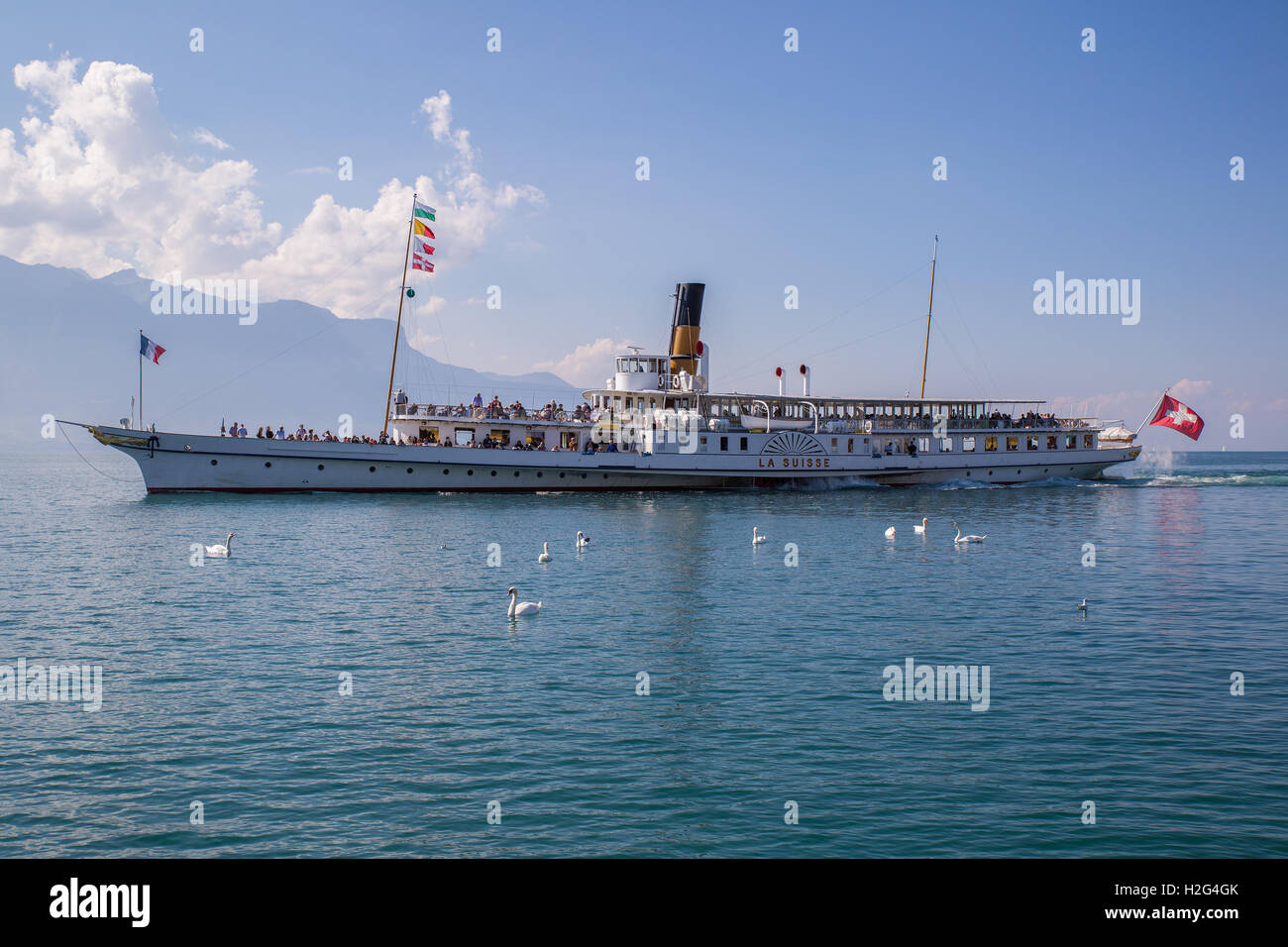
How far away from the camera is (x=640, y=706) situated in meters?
16.7

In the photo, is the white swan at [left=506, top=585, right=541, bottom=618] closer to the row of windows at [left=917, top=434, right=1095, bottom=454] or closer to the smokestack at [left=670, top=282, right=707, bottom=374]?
the smokestack at [left=670, top=282, right=707, bottom=374]

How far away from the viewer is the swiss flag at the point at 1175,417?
71.6 metres

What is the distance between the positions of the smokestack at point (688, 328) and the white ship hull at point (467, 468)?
8.86 m

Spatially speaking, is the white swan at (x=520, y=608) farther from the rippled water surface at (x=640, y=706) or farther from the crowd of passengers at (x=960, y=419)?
the crowd of passengers at (x=960, y=419)

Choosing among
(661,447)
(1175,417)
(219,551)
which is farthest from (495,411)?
(1175,417)

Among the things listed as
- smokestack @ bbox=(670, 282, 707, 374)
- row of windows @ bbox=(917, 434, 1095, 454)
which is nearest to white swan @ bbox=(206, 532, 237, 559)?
smokestack @ bbox=(670, 282, 707, 374)

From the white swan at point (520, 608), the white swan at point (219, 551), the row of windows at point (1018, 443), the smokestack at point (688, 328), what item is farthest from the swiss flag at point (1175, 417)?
the white swan at point (219, 551)

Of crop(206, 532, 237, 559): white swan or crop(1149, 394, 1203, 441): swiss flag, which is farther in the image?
crop(1149, 394, 1203, 441): swiss flag

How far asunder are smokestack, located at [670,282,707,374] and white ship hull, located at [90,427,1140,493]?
8.86 meters

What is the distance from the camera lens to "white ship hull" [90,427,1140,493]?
5841 centimetres

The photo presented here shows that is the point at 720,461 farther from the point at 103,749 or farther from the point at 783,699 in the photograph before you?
the point at 103,749

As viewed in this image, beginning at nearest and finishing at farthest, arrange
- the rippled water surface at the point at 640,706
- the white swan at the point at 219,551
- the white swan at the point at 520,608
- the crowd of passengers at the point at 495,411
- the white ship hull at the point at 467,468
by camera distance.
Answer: the rippled water surface at the point at 640,706
the white swan at the point at 520,608
the white swan at the point at 219,551
the white ship hull at the point at 467,468
the crowd of passengers at the point at 495,411

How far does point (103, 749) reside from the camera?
14.4 metres
